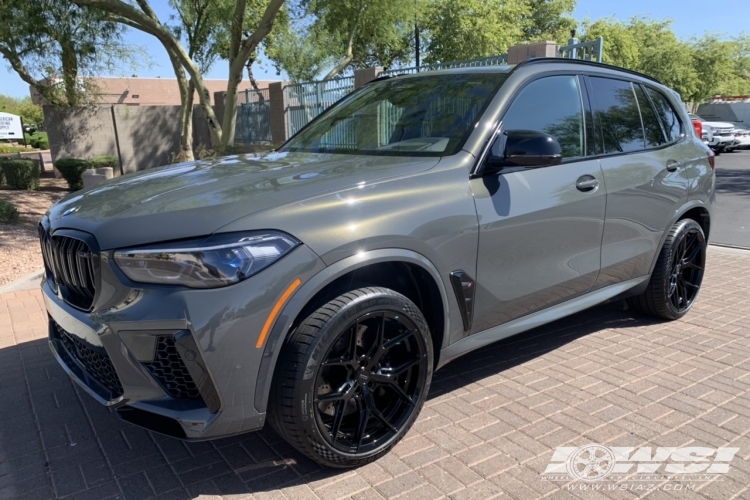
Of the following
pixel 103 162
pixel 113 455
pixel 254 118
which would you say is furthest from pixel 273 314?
pixel 254 118

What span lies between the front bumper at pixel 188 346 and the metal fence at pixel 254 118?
50.1ft

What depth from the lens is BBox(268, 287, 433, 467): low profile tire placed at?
98.8 inches

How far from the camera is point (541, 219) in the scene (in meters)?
→ 3.42

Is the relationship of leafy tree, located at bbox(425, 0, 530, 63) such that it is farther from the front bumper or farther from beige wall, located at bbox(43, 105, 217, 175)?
the front bumper

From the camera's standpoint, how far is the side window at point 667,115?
4.66 meters

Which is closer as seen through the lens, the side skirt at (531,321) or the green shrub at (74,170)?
the side skirt at (531,321)

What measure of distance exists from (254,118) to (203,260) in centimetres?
1674

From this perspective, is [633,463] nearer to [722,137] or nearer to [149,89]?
[722,137]

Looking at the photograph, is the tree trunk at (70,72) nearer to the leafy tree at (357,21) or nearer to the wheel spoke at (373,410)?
the leafy tree at (357,21)

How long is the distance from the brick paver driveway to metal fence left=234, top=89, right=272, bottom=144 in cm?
1351

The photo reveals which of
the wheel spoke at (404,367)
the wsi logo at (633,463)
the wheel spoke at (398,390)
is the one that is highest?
the wheel spoke at (404,367)

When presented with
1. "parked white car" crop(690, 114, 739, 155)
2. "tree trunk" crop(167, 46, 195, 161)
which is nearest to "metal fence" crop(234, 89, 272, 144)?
"tree trunk" crop(167, 46, 195, 161)

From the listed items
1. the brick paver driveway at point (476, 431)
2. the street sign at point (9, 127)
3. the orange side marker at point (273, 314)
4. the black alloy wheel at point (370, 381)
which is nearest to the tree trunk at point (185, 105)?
the brick paver driveway at point (476, 431)

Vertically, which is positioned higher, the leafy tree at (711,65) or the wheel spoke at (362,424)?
the leafy tree at (711,65)
